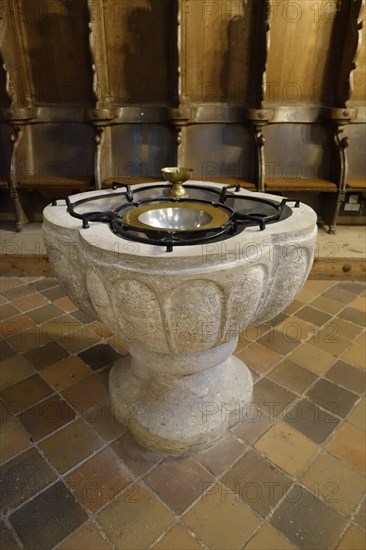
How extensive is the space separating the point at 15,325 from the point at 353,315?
208 cm

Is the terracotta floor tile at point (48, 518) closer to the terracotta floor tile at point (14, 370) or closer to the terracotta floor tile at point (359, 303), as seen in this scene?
the terracotta floor tile at point (14, 370)

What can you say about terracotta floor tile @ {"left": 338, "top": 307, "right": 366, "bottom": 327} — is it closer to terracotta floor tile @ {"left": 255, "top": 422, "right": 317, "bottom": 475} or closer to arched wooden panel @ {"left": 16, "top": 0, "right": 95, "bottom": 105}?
terracotta floor tile @ {"left": 255, "top": 422, "right": 317, "bottom": 475}

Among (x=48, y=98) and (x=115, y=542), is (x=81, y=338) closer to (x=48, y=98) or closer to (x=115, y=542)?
(x=115, y=542)

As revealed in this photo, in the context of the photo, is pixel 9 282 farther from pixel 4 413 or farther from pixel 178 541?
pixel 178 541

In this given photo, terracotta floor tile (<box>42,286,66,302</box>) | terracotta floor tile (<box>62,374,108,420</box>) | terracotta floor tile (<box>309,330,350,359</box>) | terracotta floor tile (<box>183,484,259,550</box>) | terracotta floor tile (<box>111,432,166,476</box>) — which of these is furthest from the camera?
terracotta floor tile (<box>42,286,66,302</box>)

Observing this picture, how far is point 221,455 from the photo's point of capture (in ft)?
4.91

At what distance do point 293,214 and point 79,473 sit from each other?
1.23 m

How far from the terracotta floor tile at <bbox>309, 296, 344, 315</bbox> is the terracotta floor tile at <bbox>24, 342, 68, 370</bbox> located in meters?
1.61

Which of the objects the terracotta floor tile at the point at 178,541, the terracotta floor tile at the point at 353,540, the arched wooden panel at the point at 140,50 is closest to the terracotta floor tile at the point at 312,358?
the terracotta floor tile at the point at 353,540

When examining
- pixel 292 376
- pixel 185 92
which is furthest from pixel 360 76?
pixel 292 376

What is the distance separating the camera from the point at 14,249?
9.62 ft

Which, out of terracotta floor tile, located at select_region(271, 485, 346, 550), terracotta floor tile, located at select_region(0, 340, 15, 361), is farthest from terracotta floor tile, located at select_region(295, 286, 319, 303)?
terracotta floor tile, located at select_region(0, 340, 15, 361)

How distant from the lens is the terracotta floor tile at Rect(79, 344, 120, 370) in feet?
6.52

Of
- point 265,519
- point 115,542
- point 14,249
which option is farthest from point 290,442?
point 14,249
